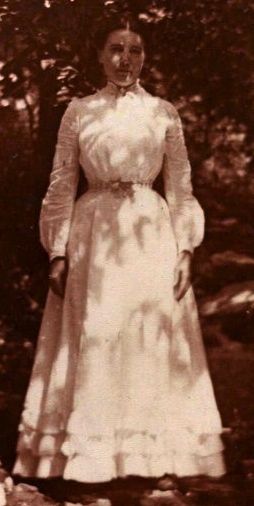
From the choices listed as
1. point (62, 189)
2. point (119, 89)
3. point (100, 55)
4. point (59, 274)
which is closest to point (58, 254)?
point (59, 274)

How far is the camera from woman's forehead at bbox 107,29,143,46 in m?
2.58

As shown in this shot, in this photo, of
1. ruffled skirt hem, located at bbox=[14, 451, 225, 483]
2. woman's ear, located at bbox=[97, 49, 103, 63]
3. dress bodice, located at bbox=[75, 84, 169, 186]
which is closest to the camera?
ruffled skirt hem, located at bbox=[14, 451, 225, 483]

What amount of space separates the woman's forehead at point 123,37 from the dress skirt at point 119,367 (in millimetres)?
533

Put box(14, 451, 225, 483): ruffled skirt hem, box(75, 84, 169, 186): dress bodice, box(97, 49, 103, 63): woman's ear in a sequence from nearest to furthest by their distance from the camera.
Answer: box(14, 451, 225, 483): ruffled skirt hem → box(75, 84, 169, 186): dress bodice → box(97, 49, 103, 63): woman's ear

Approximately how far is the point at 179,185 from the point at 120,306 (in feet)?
1.67

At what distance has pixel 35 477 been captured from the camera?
2.52 m

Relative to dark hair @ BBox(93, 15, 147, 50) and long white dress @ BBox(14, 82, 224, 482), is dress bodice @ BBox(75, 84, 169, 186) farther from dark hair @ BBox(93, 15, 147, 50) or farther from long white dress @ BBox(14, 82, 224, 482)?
dark hair @ BBox(93, 15, 147, 50)

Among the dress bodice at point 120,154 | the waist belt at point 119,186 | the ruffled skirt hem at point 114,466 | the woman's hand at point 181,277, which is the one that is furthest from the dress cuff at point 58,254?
the ruffled skirt hem at point 114,466

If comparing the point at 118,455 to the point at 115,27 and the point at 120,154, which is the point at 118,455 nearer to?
the point at 120,154

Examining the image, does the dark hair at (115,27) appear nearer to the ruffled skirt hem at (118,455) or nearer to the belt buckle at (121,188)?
the belt buckle at (121,188)

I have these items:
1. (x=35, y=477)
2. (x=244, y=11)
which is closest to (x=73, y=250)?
(x=35, y=477)

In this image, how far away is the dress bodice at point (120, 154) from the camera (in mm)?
Answer: 2525

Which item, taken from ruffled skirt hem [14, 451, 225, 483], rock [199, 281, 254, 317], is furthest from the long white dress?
rock [199, 281, 254, 317]

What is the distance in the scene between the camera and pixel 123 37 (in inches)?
102
